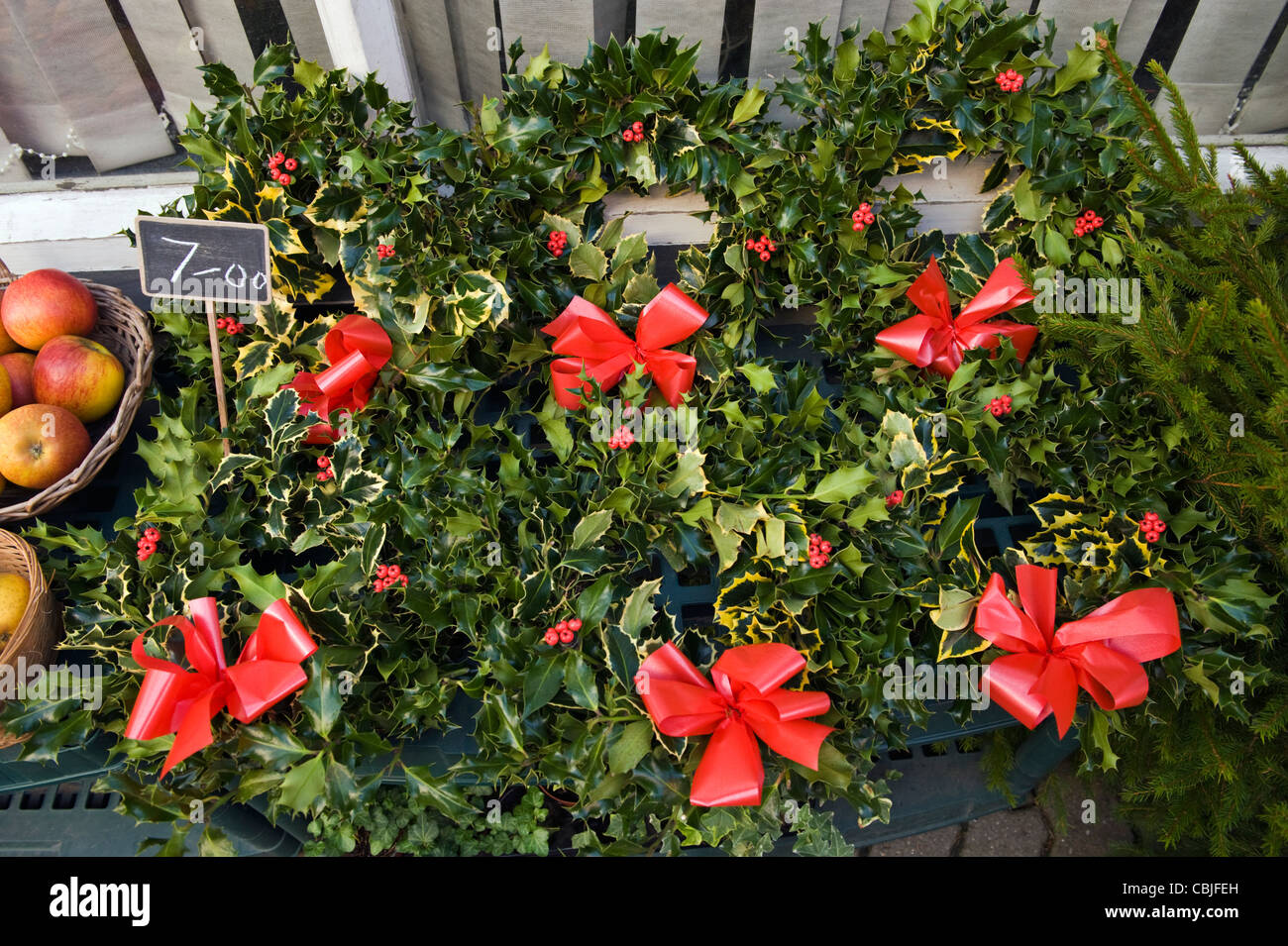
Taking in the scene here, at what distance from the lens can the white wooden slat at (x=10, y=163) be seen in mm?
2262

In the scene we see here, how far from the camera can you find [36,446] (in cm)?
170

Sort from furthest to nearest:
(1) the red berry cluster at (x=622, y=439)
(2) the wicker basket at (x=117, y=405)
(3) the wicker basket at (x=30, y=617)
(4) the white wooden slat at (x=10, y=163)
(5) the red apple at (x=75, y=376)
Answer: (4) the white wooden slat at (x=10, y=163) → (5) the red apple at (x=75, y=376) → (2) the wicker basket at (x=117, y=405) → (1) the red berry cluster at (x=622, y=439) → (3) the wicker basket at (x=30, y=617)

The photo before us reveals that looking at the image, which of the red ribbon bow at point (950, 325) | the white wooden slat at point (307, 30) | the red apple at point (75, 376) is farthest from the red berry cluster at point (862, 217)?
the red apple at point (75, 376)

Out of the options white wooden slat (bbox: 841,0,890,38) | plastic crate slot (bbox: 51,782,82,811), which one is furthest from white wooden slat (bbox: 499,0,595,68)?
plastic crate slot (bbox: 51,782,82,811)

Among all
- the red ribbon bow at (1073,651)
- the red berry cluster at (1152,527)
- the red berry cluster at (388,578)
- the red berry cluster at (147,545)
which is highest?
the red berry cluster at (147,545)

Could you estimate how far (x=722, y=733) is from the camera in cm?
139

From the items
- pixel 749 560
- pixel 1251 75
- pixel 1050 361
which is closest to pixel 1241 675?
pixel 1050 361

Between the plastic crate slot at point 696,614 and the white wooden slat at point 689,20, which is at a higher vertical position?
the white wooden slat at point 689,20

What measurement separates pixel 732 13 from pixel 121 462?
1682 millimetres

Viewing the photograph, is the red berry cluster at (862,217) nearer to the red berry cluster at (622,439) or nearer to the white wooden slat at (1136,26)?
the red berry cluster at (622,439)

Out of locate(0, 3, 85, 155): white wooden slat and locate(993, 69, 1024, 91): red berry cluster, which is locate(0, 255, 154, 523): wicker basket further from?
locate(993, 69, 1024, 91): red berry cluster

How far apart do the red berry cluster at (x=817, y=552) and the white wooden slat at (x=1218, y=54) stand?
1631 mm

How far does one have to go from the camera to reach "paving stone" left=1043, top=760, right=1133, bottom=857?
2.28 m

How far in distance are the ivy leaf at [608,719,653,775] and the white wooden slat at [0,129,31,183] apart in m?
2.15
